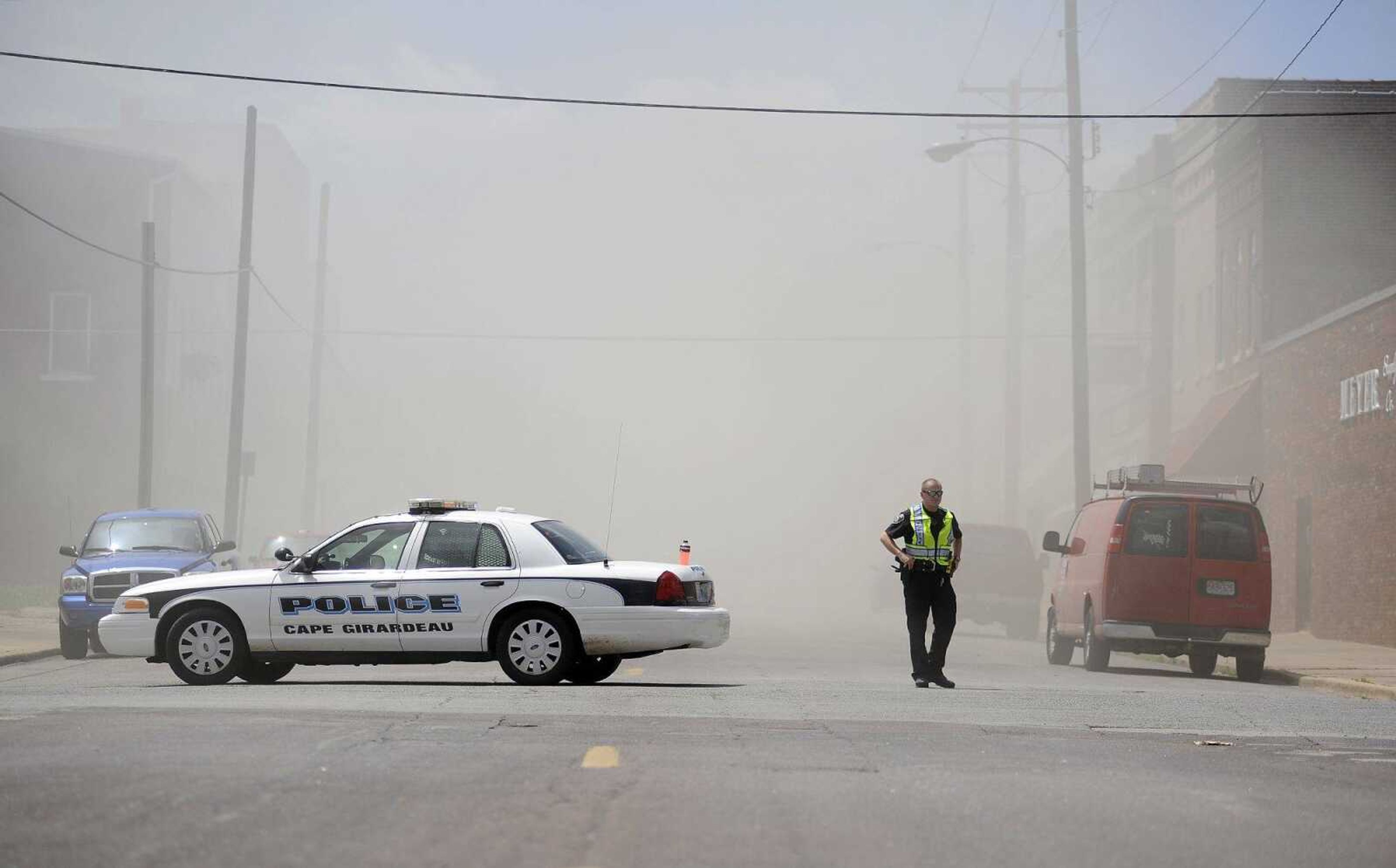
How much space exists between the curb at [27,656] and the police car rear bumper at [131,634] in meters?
4.91

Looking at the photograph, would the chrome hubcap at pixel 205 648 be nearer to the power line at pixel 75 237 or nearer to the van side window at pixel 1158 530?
the van side window at pixel 1158 530

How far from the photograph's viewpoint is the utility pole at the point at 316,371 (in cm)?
5309

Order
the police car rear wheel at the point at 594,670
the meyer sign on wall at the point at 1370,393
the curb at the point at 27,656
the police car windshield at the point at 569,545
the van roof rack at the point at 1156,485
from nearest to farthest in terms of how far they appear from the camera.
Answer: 1. the police car windshield at the point at 569,545
2. the police car rear wheel at the point at 594,670
3. the curb at the point at 27,656
4. the van roof rack at the point at 1156,485
5. the meyer sign on wall at the point at 1370,393

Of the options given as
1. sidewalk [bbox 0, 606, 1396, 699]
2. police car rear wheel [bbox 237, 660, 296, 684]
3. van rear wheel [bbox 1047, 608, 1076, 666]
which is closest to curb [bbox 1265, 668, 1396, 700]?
sidewalk [bbox 0, 606, 1396, 699]

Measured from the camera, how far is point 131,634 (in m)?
15.7

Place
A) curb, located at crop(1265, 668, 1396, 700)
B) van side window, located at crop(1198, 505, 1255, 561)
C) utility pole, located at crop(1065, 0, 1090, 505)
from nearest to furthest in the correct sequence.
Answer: curb, located at crop(1265, 668, 1396, 700) < van side window, located at crop(1198, 505, 1255, 561) < utility pole, located at crop(1065, 0, 1090, 505)

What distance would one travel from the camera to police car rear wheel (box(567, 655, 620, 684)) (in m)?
15.7

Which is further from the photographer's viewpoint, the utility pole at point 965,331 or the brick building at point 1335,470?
the utility pole at point 965,331

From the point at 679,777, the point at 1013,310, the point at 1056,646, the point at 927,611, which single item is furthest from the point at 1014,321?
the point at 679,777

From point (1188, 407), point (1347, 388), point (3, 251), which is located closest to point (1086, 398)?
point (1347, 388)

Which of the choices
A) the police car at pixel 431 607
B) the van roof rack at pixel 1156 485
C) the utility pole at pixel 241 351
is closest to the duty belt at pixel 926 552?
the police car at pixel 431 607

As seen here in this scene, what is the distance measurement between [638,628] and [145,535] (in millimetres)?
10093

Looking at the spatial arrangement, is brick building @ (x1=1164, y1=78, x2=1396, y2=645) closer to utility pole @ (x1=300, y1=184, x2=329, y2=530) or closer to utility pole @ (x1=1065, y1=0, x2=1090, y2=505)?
utility pole @ (x1=1065, y1=0, x2=1090, y2=505)

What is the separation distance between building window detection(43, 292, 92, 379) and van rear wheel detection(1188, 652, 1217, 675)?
118 feet
